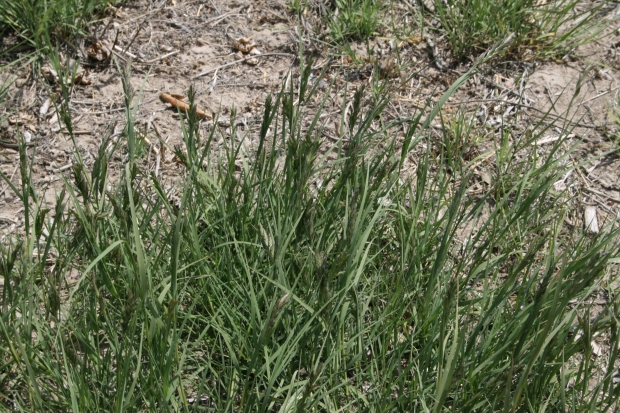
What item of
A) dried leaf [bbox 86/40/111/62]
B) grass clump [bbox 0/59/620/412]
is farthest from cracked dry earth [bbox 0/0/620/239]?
grass clump [bbox 0/59/620/412]

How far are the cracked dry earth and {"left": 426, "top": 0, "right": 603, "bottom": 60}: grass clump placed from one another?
0.26 ft

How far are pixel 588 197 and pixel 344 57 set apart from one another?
1344 mm

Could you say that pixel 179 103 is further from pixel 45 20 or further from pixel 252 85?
pixel 45 20

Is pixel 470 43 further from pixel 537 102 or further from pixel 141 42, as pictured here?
pixel 141 42

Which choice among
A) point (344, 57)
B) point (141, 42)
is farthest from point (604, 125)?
point (141, 42)

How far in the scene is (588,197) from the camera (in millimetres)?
2951

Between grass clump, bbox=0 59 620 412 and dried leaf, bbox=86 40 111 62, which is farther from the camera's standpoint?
dried leaf, bbox=86 40 111 62

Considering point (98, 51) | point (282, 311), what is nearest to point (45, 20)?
point (98, 51)

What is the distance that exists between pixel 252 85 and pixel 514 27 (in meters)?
1.33

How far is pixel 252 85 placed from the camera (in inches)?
132

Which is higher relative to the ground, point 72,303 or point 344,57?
point 344,57

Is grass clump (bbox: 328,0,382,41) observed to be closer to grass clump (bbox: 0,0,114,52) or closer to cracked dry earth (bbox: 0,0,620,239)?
cracked dry earth (bbox: 0,0,620,239)

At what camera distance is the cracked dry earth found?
3.05 m

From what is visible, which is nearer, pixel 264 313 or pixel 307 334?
pixel 307 334
